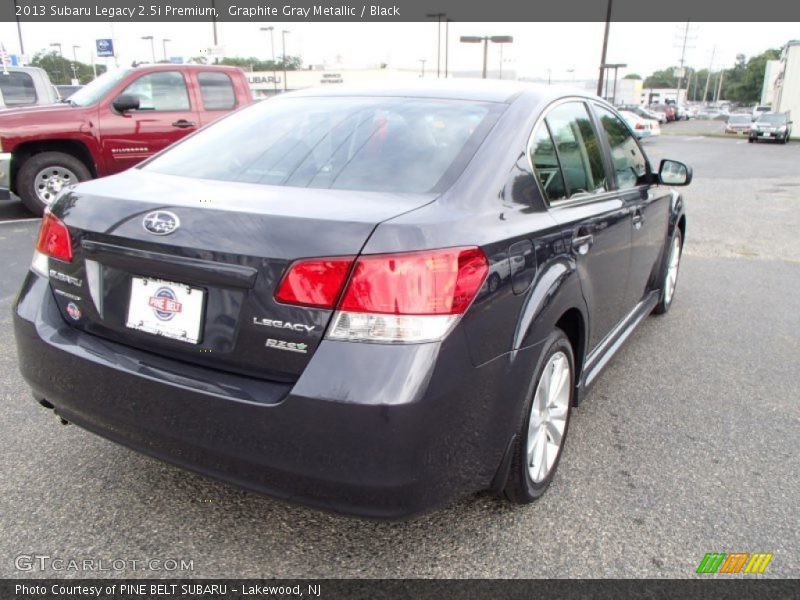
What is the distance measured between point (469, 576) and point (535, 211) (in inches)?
51.1

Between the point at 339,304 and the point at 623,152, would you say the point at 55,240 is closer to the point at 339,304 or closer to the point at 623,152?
the point at 339,304

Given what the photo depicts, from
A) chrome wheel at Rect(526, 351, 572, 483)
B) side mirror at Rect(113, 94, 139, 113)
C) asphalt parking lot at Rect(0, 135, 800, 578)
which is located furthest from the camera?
side mirror at Rect(113, 94, 139, 113)

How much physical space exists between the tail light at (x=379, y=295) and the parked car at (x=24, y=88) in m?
10.1

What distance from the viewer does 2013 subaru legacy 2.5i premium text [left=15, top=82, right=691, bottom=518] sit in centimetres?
183

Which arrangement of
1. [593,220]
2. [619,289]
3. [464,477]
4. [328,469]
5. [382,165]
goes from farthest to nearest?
[619,289] → [593,220] → [382,165] → [464,477] → [328,469]

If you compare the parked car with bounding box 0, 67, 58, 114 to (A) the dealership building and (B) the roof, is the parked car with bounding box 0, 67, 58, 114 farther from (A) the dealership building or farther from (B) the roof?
(A) the dealership building

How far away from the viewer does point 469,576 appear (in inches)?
86.7

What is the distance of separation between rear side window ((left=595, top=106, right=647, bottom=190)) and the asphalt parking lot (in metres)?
1.17

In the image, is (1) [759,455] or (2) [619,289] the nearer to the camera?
(1) [759,455]

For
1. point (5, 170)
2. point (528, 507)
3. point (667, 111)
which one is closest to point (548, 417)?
point (528, 507)

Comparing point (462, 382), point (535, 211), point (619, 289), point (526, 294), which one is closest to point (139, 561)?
point (462, 382)

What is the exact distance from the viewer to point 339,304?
183 cm

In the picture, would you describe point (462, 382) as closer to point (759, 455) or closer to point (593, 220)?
point (593, 220)

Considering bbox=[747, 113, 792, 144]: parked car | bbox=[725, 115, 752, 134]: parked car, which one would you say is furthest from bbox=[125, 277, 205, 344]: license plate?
bbox=[725, 115, 752, 134]: parked car
